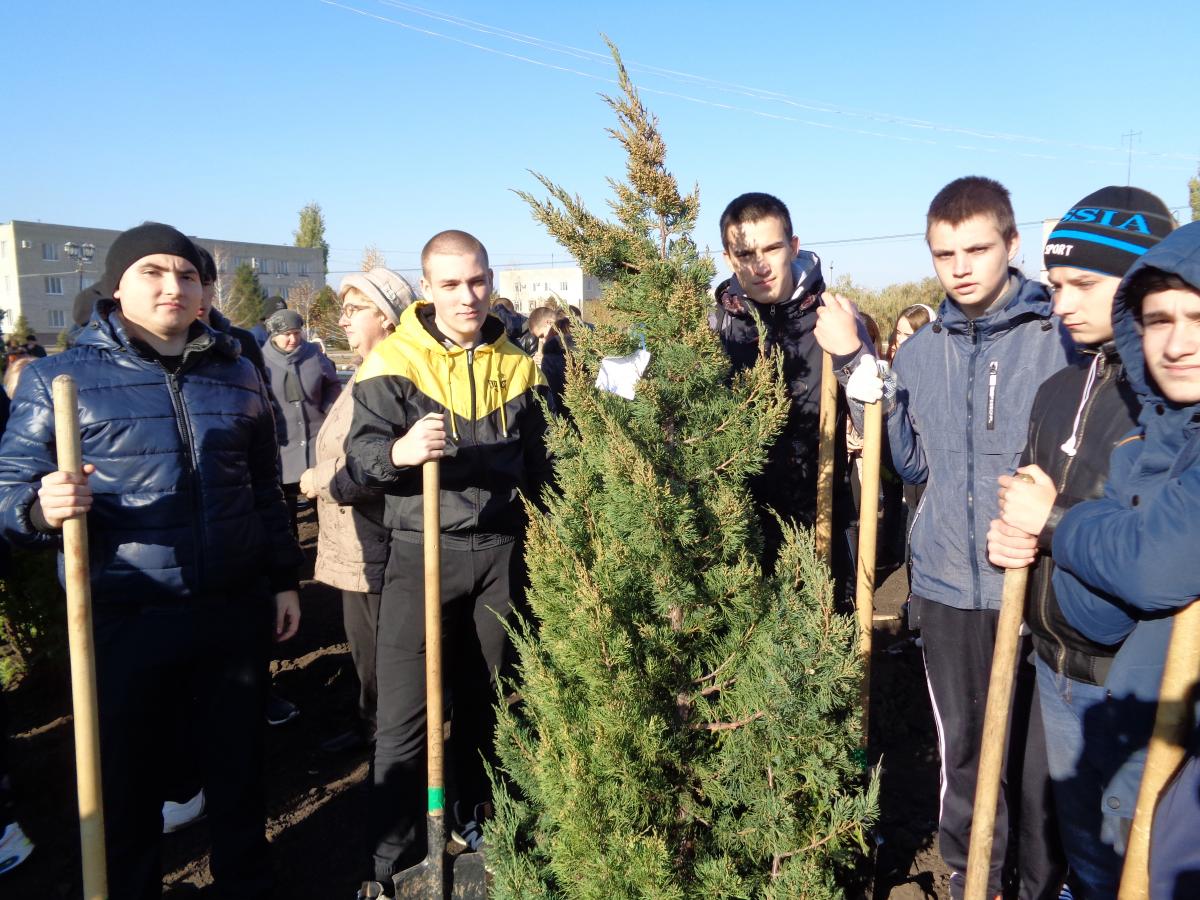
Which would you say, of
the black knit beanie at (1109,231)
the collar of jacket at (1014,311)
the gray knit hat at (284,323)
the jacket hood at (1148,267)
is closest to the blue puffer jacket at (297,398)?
the gray knit hat at (284,323)

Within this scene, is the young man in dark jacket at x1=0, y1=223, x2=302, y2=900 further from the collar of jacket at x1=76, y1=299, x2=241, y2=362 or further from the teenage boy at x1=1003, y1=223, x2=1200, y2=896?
the teenage boy at x1=1003, y1=223, x2=1200, y2=896

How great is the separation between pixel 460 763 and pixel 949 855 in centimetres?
197

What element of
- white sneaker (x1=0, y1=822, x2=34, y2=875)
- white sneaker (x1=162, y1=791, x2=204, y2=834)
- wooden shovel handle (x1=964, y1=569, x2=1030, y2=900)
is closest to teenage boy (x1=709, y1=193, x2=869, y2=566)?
wooden shovel handle (x1=964, y1=569, x2=1030, y2=900)

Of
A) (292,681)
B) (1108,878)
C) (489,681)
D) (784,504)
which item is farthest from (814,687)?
(292,681)

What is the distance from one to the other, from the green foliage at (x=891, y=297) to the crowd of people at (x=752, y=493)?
13078 mm

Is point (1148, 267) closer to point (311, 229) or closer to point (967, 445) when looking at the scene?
point (967, 445)

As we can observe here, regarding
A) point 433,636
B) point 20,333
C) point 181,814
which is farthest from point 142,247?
point 20,333

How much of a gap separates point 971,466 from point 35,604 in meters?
5.24

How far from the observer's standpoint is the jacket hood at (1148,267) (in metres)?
1.73

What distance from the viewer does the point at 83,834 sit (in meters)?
2.26

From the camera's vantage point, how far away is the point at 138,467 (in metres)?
2.62

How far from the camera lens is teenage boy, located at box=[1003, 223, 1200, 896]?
1710 mm

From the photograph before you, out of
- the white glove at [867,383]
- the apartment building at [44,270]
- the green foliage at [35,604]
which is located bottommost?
the green foliage at [35,604]

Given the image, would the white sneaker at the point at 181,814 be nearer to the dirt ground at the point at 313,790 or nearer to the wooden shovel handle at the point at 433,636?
the dirt ground at the point at 313,790
